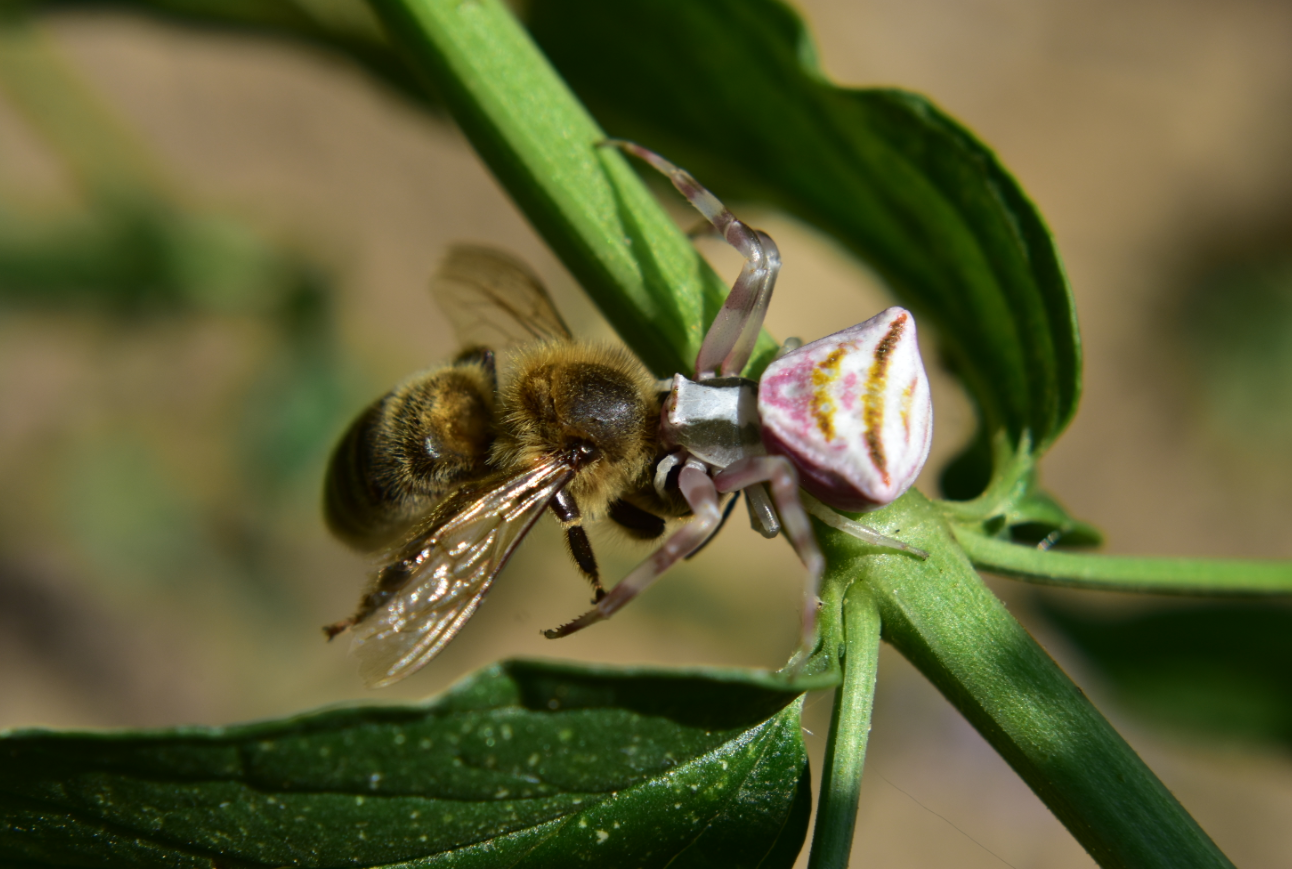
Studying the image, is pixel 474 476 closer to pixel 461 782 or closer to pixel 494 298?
pixel 494 298

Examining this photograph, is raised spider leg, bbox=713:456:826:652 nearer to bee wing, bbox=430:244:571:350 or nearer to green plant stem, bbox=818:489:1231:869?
green plant stem, bbox=818:489:1231:869

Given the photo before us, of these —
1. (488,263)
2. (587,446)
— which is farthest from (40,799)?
(488,263)

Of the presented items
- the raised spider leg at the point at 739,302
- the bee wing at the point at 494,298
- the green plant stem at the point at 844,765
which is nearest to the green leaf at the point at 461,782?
the green plant stem at the point at 844,765

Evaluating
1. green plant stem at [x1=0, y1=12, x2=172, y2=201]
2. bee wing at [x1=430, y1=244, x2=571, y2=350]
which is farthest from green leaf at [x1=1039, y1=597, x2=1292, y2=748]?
green plant stem at [x1=0, y1=12, x2=172, y2=201]

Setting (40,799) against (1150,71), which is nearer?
(40,799)

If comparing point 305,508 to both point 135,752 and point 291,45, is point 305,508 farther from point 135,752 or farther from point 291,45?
point 135,752

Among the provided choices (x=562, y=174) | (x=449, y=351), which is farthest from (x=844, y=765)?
(x=449, y=351)
